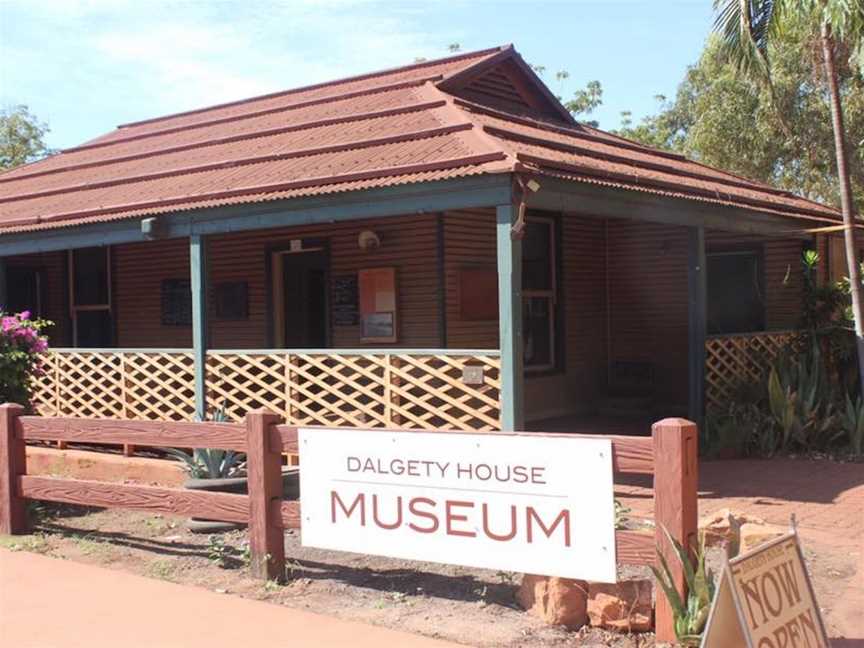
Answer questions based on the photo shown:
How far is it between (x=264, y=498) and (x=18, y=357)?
169 inches

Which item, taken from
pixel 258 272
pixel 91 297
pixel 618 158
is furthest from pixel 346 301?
pixel 91 297

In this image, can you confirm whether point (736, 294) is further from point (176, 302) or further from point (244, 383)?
point (176, 302)

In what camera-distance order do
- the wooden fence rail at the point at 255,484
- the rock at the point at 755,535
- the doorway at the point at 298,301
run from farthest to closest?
the doorway at the point at 298,301, the rock at the point at 755,535, the wooden fence rail at the point at 255,484

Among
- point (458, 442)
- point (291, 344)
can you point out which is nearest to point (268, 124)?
point (291, 344)

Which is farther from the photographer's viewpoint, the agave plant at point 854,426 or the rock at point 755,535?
the agave plant at point 854,426

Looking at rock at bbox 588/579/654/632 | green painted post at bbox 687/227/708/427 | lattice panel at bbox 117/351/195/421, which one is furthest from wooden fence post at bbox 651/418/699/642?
lattice panel at bbox 117/351/195/421

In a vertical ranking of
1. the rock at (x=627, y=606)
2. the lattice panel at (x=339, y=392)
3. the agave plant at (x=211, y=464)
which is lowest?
the rock at (x=627, y=606)

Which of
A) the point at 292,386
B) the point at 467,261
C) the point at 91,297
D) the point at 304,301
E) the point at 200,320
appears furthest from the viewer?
the point at 91,297

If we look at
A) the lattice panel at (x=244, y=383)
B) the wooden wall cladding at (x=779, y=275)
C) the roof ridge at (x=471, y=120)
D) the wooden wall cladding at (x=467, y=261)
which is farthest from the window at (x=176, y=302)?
the wooden wall cladding at (x=779, y=275)

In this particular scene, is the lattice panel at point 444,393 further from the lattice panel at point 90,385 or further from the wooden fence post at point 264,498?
the lattice panel at point 90,385

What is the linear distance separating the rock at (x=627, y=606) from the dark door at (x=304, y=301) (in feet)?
26.3

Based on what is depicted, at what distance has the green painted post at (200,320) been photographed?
1014 centimetres

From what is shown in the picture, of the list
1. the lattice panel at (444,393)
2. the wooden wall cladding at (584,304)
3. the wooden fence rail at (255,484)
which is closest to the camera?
the wooden fence rail at (255,484)

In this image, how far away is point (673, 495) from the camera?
459 centimetres
